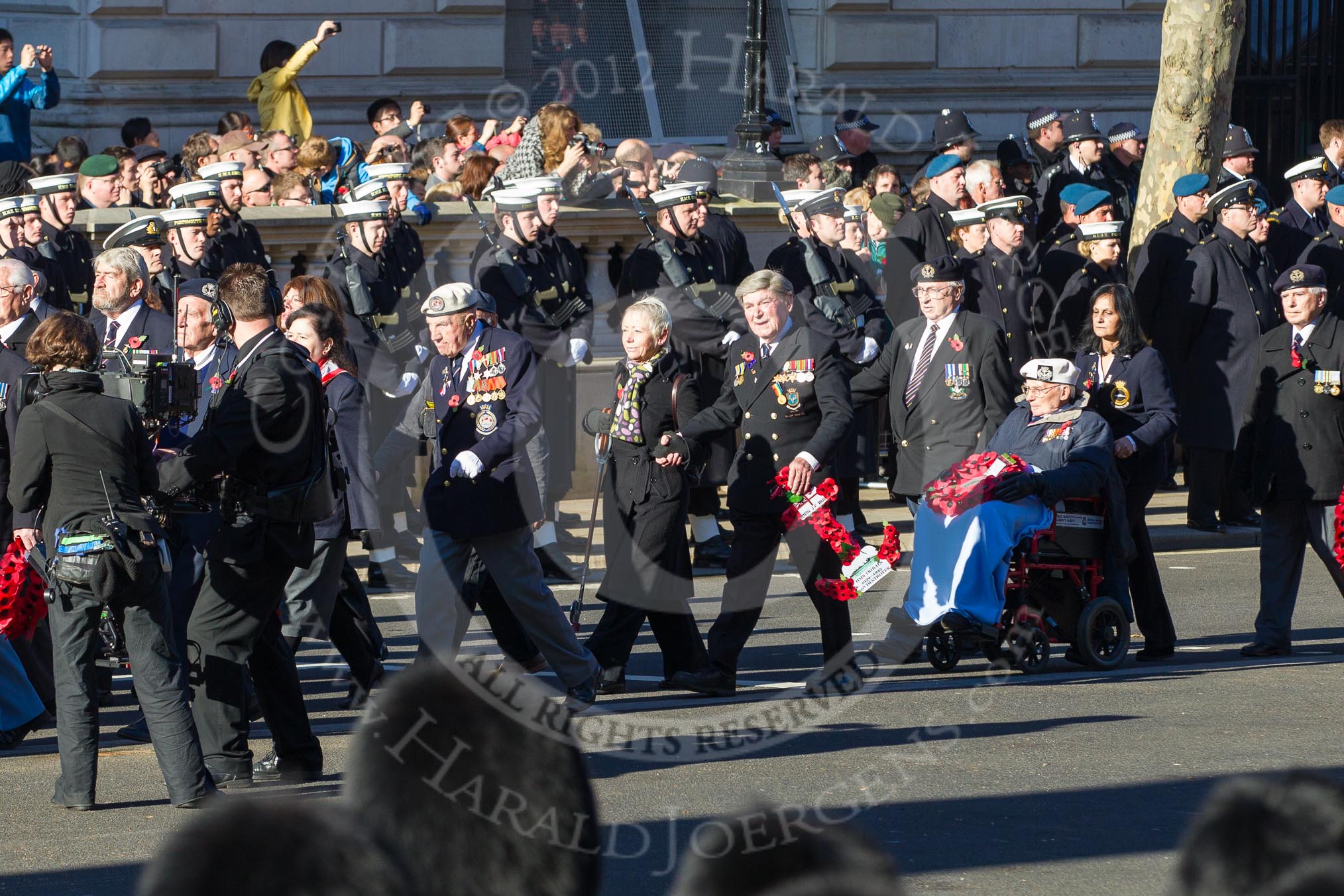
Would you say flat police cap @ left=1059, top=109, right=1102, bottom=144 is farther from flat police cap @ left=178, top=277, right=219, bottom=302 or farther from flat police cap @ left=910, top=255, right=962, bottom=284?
flat police cap @ left=178, top=277, right=219, bottom=302

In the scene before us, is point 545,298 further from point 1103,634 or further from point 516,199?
point 1103,634

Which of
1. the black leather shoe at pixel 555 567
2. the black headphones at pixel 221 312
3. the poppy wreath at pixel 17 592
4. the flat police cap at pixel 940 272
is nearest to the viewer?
the black headphones at pixel 221 312

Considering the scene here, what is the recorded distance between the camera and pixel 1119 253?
13672mm

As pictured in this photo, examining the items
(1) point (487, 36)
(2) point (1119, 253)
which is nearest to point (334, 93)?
(1) point (487, 36)

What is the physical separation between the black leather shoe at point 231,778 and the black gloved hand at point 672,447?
2499mm

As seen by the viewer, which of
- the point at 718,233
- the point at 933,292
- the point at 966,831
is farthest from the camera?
the point at 718,233

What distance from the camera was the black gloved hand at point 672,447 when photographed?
355 inches

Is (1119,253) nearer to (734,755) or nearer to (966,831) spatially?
(734,755)

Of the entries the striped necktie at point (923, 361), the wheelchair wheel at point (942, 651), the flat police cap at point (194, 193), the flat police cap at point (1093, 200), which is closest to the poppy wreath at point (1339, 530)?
the wheelchair wheel at point (942, 651)

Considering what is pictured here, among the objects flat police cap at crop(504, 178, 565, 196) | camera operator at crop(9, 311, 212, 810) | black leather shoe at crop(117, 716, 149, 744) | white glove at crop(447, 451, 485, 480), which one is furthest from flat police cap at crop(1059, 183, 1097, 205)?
camera operator at crop(9, 311, 212, 810)

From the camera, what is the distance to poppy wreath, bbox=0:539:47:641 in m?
7.92

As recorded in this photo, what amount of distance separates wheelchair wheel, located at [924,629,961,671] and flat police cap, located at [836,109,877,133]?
9.72 m

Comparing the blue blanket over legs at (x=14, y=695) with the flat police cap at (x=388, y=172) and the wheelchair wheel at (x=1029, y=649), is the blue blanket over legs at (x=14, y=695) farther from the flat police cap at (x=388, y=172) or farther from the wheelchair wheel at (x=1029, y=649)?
the flat police cap at (x=388, y=172)

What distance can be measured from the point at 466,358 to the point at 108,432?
7.03 ft
